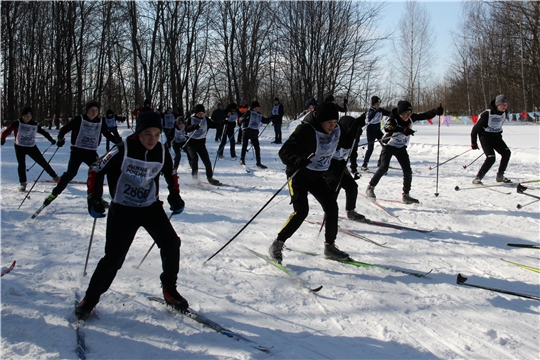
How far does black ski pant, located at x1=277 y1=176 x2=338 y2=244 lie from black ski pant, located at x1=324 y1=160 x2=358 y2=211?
864 millimetres

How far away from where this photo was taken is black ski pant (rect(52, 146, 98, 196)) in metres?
6.75

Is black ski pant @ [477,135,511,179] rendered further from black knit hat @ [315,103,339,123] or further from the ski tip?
black knit hat @ [315,103,339,123]

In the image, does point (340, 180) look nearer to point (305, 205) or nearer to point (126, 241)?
point (305, 205)

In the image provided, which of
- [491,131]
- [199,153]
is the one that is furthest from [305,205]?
[491,131]

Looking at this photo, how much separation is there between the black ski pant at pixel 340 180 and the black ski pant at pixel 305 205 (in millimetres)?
864

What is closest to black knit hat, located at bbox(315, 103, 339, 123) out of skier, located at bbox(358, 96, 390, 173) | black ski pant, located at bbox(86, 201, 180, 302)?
black ski pant, located at bbox(86, 201, 180, 302)

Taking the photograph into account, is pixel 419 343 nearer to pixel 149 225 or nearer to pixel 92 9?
pixel 149 225

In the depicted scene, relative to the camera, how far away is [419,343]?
2855mm

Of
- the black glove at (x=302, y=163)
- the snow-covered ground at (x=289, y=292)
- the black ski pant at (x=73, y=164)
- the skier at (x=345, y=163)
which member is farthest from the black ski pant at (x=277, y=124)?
the black glove at (x=302, y=163)

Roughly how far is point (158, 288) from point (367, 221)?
3.31m

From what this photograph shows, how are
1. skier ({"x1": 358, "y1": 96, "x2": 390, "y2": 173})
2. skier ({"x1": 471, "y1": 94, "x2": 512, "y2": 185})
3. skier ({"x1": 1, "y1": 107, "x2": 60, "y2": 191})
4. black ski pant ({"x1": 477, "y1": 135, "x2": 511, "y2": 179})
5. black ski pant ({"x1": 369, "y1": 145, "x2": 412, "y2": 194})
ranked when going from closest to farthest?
black ski pant ({"x1": 369, "y1": 145, "x2": 412, "y2": 194}) → skier ({"x1": 1, "y1": 107, "x2": 60, "y2": 191}) → skier ({"x1": 471, "y1": 94, "x2": 512, "y2": 185}) → black ski pant ({"x1": 477, "y1": 135, "x2": 511, "y2": 179}) → skier ({"x1": 358, "y1": 96, "x2": 390, "y2": 173})

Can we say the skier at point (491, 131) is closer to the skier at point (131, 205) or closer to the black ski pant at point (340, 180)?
the black ski pant at point (340, 180)

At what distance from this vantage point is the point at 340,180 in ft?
17.3

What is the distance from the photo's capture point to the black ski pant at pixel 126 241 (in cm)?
309
